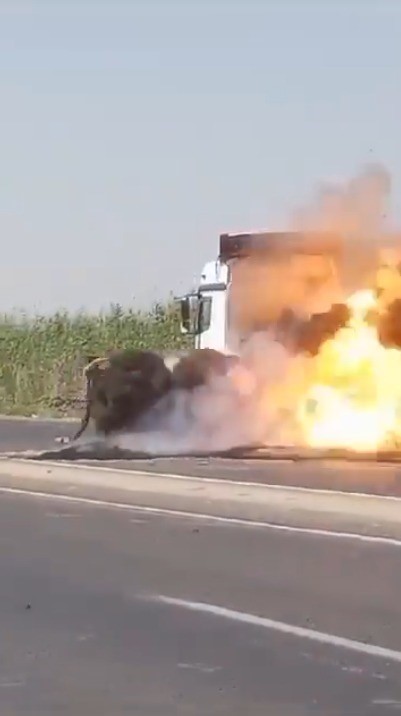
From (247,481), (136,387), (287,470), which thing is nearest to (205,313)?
(136,387)

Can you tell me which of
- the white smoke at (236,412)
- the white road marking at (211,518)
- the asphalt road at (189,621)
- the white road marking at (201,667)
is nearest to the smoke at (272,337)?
the white smoke at (236,412)

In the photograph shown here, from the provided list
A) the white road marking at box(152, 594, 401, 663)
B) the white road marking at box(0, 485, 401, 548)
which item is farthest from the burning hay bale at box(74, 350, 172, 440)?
the white road marking at box(152, 594, 401, 663)

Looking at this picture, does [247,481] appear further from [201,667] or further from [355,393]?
[201,667]

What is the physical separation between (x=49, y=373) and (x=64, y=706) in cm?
4075

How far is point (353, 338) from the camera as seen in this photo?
26359mm

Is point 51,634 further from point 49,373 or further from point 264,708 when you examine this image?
point 49,373

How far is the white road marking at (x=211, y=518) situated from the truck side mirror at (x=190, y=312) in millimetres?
8306

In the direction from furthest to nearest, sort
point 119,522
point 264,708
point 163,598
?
point 119,522, point 163,598, point 264,708

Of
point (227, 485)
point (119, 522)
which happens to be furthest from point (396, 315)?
point (119, 522)

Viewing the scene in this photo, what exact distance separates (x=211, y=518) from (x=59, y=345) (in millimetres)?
32217

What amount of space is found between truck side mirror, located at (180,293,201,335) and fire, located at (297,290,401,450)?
9.80ft

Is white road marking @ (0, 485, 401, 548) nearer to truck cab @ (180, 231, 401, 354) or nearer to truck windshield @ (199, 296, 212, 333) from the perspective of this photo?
truck cab @ (180, 231, 401, 354)

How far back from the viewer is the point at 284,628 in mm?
10531

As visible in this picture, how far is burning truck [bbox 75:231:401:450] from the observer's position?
26141 mm
